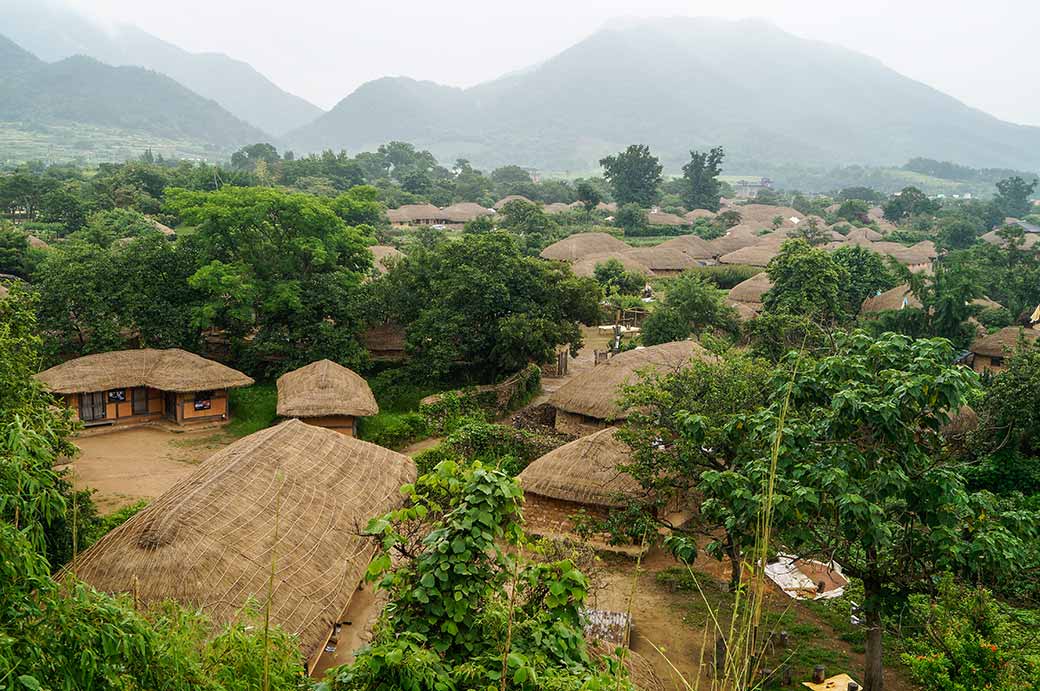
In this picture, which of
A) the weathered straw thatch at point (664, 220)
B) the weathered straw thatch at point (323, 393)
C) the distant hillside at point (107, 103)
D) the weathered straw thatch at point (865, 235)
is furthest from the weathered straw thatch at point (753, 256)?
the distant hillside at point (107, 103)

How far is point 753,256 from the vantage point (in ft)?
125

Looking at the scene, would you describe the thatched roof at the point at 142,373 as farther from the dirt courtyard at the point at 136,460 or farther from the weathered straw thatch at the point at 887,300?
the weathered straw thatch at the point at 887,300

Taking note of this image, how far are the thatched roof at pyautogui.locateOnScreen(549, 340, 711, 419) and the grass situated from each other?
20.3 ft

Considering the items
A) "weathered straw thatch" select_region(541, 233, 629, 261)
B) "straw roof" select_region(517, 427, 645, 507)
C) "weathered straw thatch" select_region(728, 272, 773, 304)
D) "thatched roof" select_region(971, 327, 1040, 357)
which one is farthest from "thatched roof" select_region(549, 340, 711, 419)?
"weathered straw thatch" select_region(541, 233, 629, 261)

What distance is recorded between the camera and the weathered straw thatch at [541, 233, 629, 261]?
1433 inches

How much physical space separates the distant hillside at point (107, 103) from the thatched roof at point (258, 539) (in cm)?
13250

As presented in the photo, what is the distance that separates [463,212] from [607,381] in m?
40.2

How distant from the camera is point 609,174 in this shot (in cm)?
5994

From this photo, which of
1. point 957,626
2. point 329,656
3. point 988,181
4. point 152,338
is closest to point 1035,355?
point 957,626

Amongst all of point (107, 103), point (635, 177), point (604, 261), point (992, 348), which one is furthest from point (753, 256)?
point (107, 103)

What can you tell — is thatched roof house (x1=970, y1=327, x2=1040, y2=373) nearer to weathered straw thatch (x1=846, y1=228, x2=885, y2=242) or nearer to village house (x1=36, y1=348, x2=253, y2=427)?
village house (x1=36, y1=348, x2=253, y2=427)

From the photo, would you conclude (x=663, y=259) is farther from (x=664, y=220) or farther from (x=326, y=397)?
(x=326, y=397)

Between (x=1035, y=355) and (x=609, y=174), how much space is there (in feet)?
158

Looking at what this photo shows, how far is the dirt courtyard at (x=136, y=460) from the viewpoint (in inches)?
538
